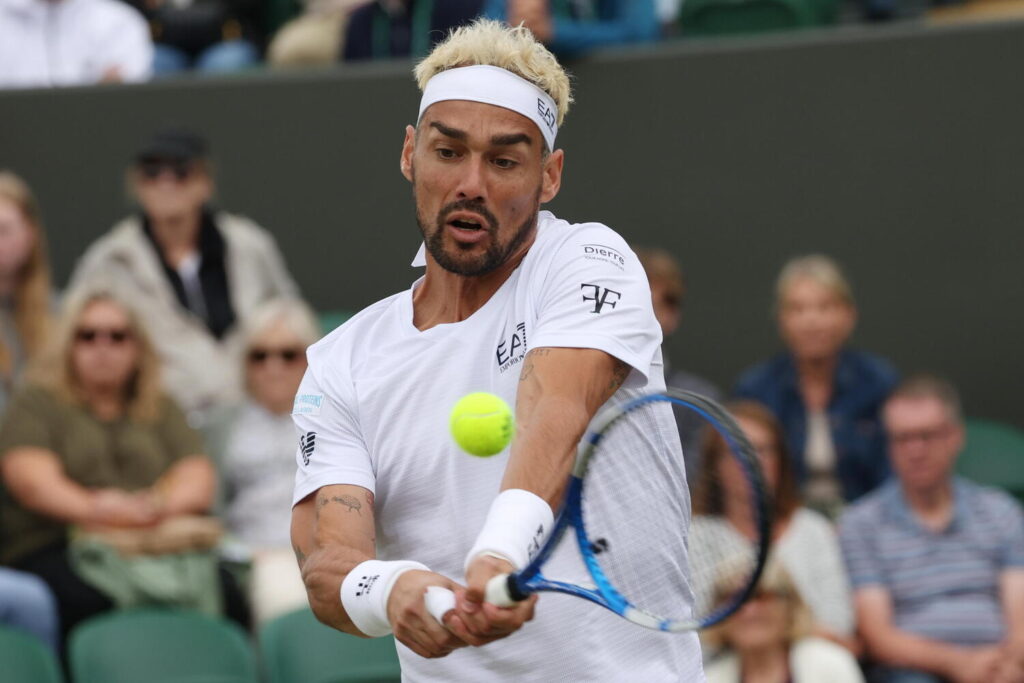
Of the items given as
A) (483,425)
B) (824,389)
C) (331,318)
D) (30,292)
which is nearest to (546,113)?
(483,425)

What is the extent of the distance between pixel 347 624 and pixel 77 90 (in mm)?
5429

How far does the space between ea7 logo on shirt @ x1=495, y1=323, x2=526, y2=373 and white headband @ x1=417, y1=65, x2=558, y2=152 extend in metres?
0.37

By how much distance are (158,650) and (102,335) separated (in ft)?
4.05

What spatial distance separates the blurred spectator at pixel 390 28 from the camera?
7.48 m

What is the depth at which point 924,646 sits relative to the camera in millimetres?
5707

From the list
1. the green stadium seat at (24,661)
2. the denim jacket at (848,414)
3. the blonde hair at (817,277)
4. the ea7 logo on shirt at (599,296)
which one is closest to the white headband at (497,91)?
the ea7 logo on shirt at (599,296)

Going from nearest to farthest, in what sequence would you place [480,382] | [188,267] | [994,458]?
[480,382], [994,458], [188,267]

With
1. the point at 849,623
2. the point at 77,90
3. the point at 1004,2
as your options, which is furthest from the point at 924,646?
the point at 77,90

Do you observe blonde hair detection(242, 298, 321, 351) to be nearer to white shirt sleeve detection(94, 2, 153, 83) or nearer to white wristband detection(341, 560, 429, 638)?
white shirt sleeve detection(94, 2, 153, 83)

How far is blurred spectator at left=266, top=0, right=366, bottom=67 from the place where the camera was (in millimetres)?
7934

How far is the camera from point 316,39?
7941 mm

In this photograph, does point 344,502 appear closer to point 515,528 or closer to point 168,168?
point 515,528

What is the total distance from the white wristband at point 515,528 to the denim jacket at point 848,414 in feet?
11.9

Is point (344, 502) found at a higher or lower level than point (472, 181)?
lower
